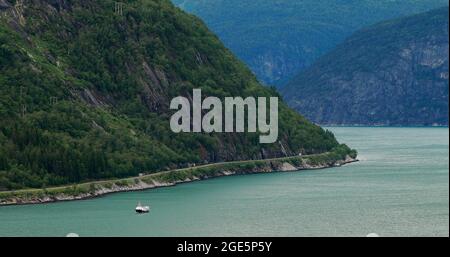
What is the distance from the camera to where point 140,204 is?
618 ft

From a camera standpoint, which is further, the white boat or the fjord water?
the white boat

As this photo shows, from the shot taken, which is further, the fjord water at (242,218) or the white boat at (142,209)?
the white boat at (142,209)

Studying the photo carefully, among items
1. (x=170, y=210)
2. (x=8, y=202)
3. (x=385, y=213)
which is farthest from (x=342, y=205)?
(x=8, y=202)

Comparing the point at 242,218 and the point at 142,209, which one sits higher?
the point at 142,209

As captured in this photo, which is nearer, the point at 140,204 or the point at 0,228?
the point at 0,228

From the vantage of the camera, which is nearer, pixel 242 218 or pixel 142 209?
pixel 242 218
